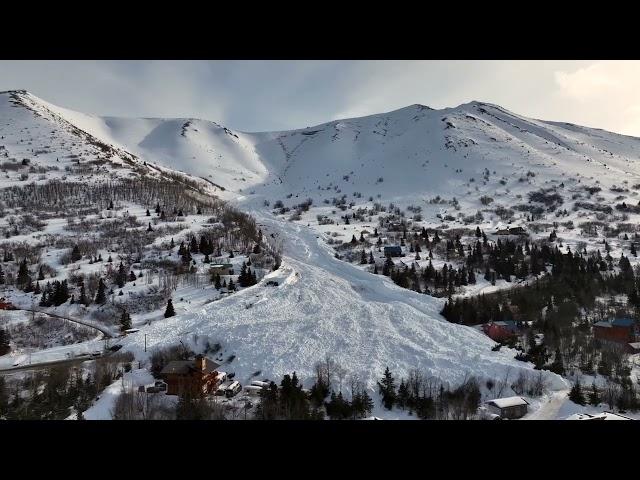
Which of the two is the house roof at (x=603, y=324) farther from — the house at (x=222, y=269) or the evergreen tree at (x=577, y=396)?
the house at (x=222, y=269)

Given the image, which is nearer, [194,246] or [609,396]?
[609,396]

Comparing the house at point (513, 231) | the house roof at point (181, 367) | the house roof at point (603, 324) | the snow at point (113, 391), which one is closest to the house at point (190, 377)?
the house roof at point (181, 367)

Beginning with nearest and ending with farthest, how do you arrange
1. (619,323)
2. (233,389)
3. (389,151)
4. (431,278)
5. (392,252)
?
(233,389) < (619,323) < (431,278) < (392,252) < (389,151)

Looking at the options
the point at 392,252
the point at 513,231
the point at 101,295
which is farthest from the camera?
the point at 513,231

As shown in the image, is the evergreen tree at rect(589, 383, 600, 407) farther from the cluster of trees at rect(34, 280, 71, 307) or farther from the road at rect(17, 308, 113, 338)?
the cluster of trees at rect(34, 280, 71, 307)

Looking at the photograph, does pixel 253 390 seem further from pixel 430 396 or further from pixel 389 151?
pixel 389 151

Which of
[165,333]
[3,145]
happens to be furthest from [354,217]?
[3,145]

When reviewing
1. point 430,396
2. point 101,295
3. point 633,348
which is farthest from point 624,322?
point 101,295
